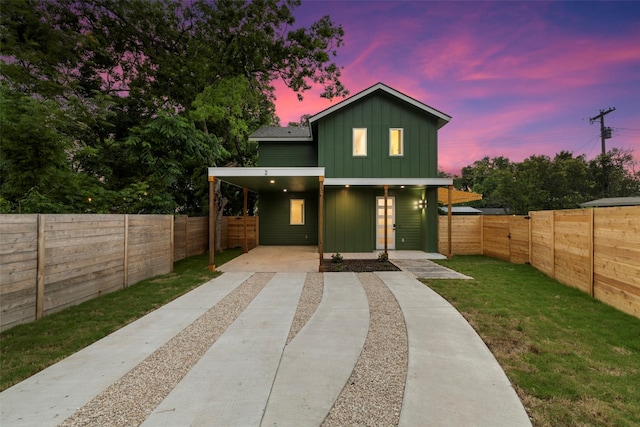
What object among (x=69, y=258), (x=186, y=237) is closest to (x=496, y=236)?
(x=186, y=237)

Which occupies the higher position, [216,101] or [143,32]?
[143,32]

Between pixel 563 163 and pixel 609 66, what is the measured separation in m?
11.5

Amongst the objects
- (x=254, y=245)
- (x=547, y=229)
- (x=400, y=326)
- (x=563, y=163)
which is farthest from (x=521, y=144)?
(x=400, y=326)

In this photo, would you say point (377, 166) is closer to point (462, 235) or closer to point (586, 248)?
A: point (462, 235)

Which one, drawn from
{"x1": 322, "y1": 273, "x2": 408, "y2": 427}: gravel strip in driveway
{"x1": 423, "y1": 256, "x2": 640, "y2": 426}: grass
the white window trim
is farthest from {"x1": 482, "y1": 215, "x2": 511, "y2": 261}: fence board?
{"x1": 322, "y1": 273, "x2": 408, "y2": 427}: gravel strip in driveway

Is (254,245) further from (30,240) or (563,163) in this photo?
(563,163)

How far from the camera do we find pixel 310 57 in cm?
1324

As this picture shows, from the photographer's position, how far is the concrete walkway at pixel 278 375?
2197 millimetres

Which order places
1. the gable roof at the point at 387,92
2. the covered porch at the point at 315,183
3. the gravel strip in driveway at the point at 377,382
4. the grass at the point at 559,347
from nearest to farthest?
the gravel strip in driveway at the point at 377,382
the grass at the point at 559,347
the covered porch at the point at 315,183
the gable roof at the point at 387,92

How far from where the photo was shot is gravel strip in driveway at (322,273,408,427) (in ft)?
7.09

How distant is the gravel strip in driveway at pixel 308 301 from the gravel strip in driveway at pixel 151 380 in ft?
3.54

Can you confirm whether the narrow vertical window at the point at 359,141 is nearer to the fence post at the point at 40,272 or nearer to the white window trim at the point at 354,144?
the white window trim at the point at 354,144

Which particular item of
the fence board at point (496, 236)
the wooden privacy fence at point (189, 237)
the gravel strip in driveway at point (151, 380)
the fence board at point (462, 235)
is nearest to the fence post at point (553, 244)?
the fence board at point (496, 236)

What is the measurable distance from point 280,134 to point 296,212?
169 inches
